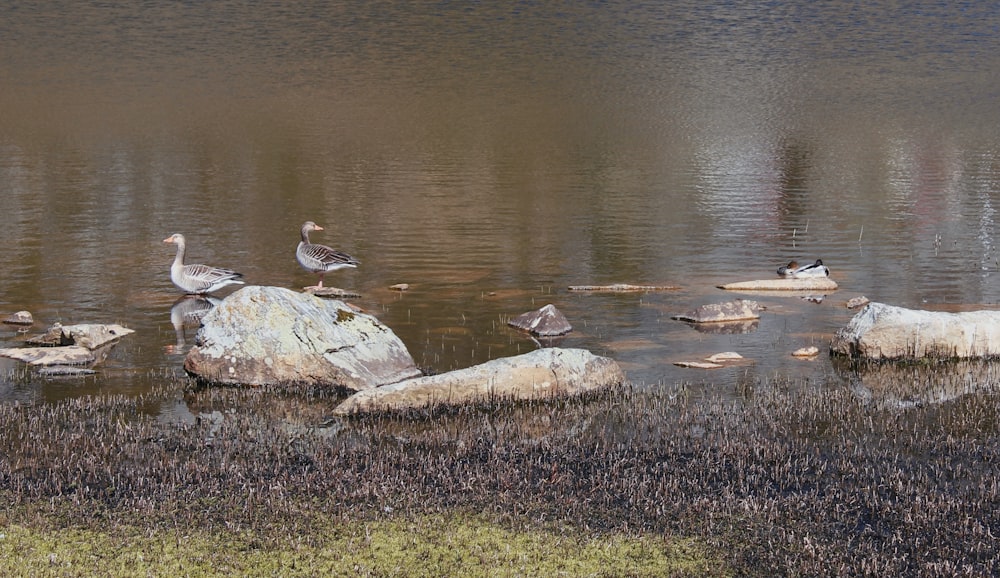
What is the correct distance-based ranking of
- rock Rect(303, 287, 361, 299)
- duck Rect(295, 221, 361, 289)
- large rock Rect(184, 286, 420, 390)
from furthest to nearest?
1. duck Rect(295, 221, 361, 289)
2. rock Rect(303, 287, 361, 299)
3. large rock Rect(184, 286, 420, 390)

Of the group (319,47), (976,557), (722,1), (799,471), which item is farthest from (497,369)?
(722,1)

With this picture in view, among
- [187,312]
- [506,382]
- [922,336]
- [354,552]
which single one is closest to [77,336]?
[187,312]

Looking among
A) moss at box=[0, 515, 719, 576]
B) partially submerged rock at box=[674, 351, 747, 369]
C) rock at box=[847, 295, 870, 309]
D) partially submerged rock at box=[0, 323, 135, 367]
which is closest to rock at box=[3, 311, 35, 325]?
partially submerged rock at box=[0, 323, 135, 367]

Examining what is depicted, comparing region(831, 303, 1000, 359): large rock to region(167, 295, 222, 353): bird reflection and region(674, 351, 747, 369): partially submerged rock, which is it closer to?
region(674, 351, 747, 369): partially submerged rock

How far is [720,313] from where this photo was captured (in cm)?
1869

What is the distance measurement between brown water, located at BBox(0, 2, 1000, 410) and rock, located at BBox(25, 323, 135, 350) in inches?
15.1

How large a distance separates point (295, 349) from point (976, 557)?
802 cm

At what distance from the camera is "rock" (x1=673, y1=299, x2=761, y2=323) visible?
18.6 metres

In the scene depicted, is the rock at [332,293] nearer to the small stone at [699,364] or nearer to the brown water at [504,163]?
the brown water at [504,163]

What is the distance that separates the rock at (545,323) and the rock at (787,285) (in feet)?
13.5

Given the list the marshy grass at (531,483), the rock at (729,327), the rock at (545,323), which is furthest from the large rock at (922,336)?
the rock at (545,323)

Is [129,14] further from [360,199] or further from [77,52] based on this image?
[360,199]

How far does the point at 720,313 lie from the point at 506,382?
540 centimetres

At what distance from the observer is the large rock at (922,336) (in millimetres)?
16188
